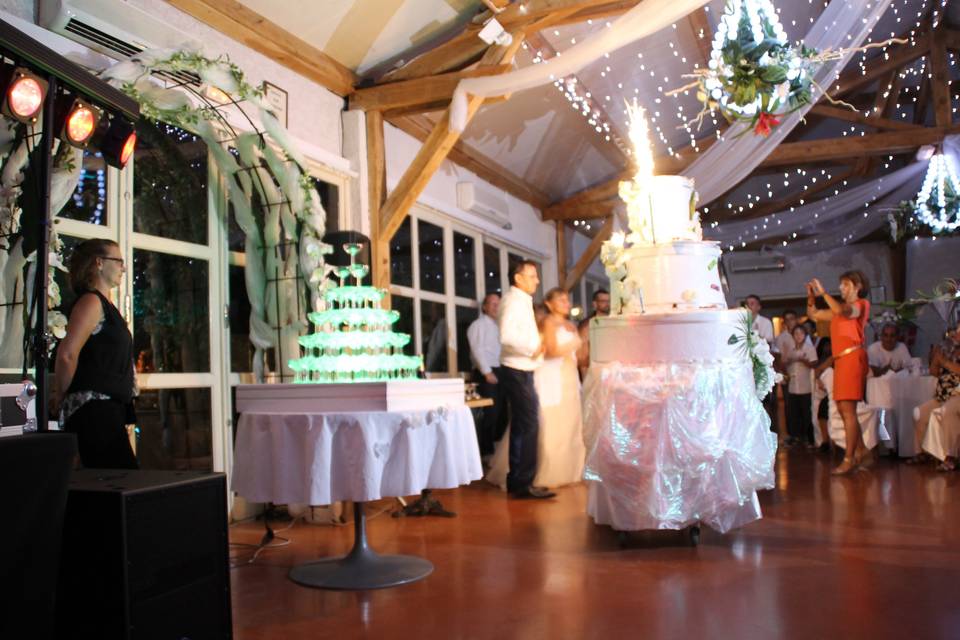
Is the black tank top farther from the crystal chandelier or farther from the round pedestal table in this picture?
the crystal chandelier

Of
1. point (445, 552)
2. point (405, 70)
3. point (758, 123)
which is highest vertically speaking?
point (405, 70)

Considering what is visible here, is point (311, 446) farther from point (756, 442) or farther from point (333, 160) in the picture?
point (333, 160)

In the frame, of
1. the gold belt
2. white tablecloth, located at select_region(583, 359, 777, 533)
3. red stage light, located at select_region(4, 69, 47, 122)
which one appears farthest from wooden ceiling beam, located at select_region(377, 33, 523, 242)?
red stage light, located at select_region(4, 69, 47, 122)

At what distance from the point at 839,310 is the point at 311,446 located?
174 inches

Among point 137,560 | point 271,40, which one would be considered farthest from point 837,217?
point 137,560

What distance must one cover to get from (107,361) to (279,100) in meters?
2.84

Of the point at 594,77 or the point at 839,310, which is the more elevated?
the point at 594,77

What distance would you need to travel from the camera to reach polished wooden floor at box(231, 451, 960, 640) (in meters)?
2.50

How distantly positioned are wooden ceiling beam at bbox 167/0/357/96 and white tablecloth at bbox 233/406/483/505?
2.55m

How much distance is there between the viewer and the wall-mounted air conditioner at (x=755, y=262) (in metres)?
13.7

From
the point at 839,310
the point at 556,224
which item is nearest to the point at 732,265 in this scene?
the point at 556,224

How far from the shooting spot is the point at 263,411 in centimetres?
325

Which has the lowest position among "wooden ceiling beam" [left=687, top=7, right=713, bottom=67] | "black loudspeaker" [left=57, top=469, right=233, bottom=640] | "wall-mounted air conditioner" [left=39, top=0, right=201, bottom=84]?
"black loudspeaker" [left=57, top=469, right=233, bottom=640]

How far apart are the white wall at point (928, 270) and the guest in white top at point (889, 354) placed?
5732 mm
